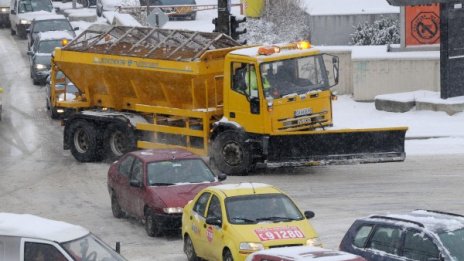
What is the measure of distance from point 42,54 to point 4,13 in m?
18.1

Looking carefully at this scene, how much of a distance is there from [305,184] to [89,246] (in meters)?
12.5

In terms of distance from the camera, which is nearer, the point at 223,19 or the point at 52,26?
the point at 223,19

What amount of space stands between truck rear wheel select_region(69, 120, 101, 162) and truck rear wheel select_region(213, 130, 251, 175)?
3866 millimetres

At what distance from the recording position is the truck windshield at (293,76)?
85.5 feet

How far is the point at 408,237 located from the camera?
14969 mm

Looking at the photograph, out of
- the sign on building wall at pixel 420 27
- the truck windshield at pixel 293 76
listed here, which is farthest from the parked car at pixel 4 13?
the truck windshield at pixel 293 76

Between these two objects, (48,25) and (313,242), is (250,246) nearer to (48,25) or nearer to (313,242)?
(313,242)

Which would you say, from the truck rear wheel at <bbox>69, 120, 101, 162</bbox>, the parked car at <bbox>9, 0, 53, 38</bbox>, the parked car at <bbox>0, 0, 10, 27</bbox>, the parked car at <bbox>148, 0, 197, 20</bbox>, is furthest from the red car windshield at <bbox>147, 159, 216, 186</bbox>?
the parked car at <bbox>0, 0, 10, 27</bbox>

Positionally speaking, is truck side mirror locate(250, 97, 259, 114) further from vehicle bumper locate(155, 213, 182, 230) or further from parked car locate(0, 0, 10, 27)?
parked car locate(0, 0, 10, 27)

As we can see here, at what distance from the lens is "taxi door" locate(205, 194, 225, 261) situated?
17609mm

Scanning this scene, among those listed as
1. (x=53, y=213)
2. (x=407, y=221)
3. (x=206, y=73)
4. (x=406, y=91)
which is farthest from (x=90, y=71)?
(x=407, y=221)

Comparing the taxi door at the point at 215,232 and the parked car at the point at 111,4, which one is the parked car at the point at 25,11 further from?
the taxi door at the point at 215,232

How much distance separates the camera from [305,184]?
25719mm

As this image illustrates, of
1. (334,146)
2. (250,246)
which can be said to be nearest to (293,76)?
(334,146)
